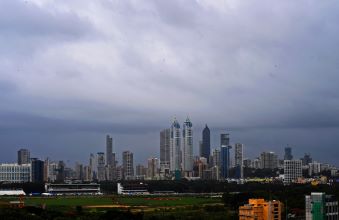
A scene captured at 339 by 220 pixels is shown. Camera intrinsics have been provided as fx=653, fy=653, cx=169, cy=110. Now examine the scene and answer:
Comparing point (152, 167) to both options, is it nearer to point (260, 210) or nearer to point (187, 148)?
point (187, 148)

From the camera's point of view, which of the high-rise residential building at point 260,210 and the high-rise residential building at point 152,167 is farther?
the high-rise residential building at point 152,167

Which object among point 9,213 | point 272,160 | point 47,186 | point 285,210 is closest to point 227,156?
point 272,160

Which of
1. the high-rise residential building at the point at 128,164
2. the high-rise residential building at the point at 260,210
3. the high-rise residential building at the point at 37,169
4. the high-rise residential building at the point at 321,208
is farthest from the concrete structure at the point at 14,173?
the high-rise residential building at the point at 321,208

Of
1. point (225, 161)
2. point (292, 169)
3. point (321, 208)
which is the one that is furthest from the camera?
point (225, 161)

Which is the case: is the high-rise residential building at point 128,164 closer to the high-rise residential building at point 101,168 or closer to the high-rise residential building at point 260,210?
the high-rise residential building at point 101,168

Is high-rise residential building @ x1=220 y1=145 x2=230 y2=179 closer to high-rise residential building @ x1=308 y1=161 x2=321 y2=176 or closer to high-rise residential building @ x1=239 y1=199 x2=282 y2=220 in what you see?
high-rise residential building @ x1=308 y1=161 x2=321 y2=176

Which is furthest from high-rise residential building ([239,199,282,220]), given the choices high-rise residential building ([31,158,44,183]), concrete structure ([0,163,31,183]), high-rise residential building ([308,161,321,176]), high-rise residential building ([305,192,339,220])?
high-rise residential building ([308,161,321,176])

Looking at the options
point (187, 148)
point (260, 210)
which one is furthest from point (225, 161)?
point (260, 210)

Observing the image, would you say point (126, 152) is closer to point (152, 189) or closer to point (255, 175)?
point (255, 175)
